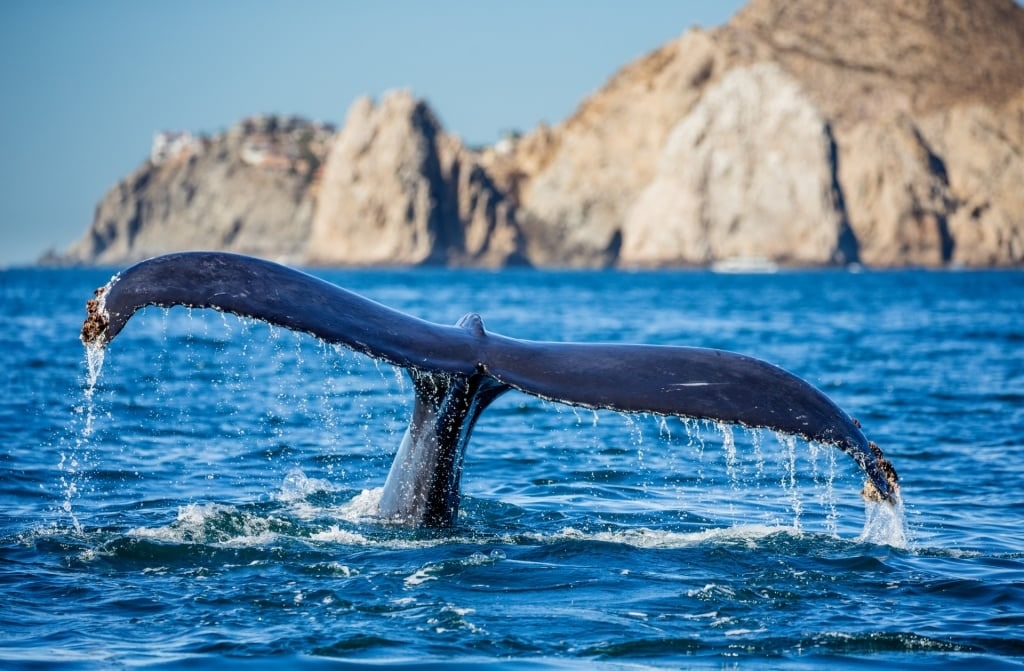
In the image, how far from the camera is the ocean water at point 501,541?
559cm

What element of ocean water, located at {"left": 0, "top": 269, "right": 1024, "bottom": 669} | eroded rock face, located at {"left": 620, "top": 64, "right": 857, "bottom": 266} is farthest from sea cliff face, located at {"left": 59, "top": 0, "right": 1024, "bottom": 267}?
ocean water, located at {"left": 0, "top": 269, "right": 1024, "bottom": 669}

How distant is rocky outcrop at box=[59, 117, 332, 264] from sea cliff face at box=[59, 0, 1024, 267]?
326 mm

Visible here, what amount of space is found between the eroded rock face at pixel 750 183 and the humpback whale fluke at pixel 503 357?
108388mm

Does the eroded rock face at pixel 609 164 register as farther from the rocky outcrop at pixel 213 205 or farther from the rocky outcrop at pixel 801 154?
the rocky outcrop at pixel 213 205

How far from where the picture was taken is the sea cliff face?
4557 inches

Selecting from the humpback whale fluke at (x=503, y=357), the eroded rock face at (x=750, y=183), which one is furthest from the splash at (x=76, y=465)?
the eroded rock face at (x=750, y=183)

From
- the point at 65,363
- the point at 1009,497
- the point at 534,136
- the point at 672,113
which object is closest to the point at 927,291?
the point at 65,363

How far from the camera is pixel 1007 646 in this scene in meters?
5.69

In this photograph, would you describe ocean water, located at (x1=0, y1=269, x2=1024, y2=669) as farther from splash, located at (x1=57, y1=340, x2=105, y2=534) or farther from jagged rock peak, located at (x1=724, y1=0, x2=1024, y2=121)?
jagged rock peak, located at (x1=724, y1=0, x2=1024, y2=121)

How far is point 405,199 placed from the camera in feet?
440

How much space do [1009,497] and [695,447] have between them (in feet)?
11.5

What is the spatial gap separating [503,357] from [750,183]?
11222 cm

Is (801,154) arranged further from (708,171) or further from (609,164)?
(609,164)

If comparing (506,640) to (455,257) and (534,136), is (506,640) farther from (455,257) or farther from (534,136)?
(534,136)
